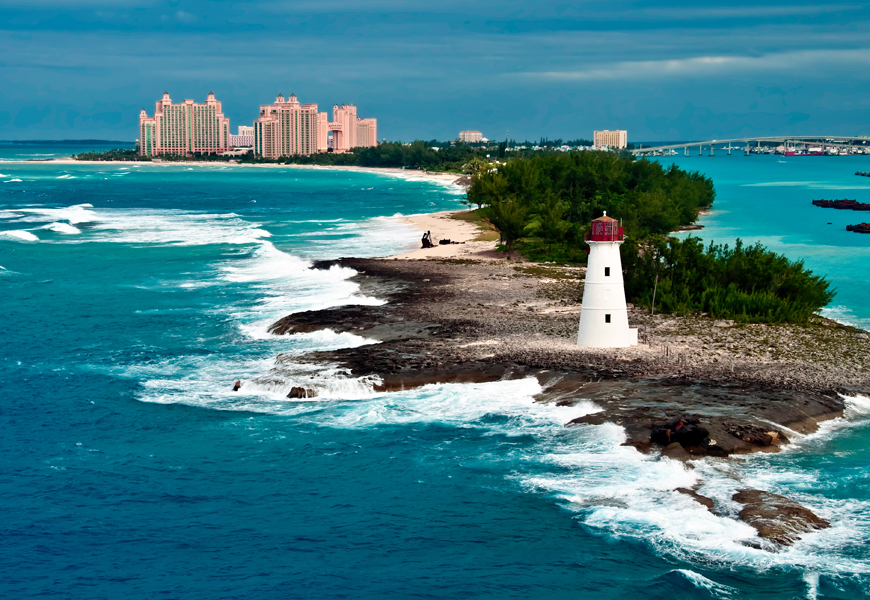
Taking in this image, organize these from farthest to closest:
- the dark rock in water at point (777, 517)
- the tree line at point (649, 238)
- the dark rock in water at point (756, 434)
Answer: the tree line at point (649, 238), the dark rock in water at point (756, 434), the dark rock in water at point (777, 517)

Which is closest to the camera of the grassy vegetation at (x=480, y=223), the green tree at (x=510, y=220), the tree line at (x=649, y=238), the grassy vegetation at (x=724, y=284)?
the grassy vegetation at (x=724, y=284)

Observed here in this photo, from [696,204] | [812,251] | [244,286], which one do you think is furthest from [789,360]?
[696,204]

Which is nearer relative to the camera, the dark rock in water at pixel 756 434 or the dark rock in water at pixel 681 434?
the dark rock in water at pixel 681 434

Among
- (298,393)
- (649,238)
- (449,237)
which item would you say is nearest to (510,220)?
(649,238)

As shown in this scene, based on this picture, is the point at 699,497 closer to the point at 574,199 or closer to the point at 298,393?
the point at 298,393

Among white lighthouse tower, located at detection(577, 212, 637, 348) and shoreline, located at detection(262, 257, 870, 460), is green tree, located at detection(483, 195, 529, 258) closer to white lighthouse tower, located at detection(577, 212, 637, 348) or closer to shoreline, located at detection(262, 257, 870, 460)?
shoreline, located at detection(262, 257, 870, 460)

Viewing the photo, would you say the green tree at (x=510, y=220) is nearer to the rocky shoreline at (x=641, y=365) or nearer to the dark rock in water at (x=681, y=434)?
the rocky shoreline at (x=641, y=365)

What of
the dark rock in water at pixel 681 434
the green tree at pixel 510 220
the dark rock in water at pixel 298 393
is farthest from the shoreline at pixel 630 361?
the green tree at pixel 510 220
